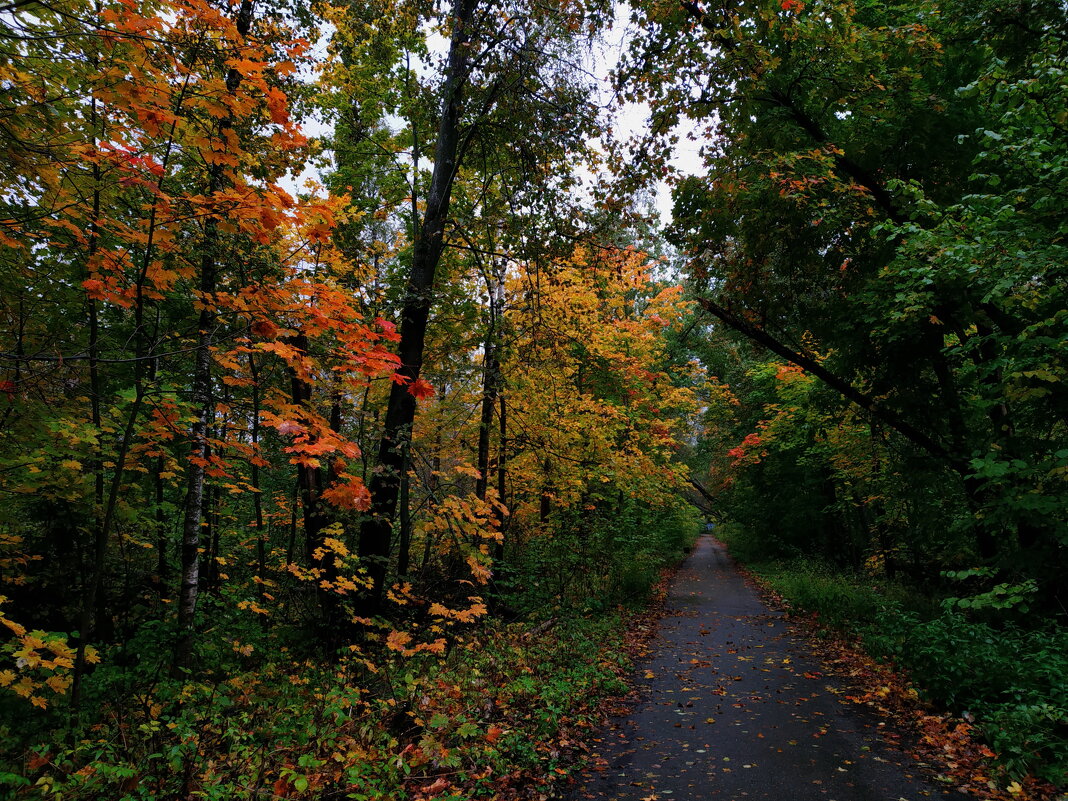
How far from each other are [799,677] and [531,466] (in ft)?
25.1

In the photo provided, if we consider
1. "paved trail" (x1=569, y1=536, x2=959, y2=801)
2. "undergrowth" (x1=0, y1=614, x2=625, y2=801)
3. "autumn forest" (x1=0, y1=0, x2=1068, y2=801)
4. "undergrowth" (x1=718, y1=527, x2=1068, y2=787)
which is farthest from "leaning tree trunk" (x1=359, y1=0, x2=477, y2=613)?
"undergrowth" (x1=718, y1=527, x2=1068, y2=787)

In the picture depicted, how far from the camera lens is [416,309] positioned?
6.34 m

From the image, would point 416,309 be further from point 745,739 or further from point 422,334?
point 745,739

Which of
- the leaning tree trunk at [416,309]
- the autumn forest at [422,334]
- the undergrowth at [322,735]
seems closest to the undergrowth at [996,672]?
the autumn forest at [422,334]

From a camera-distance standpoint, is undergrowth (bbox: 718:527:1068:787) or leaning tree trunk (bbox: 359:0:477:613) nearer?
undergrowth (bbox: 718:527:1068:787)

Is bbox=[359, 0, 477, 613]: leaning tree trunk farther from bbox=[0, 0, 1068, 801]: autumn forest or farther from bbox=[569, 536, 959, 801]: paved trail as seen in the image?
bbox=[569, 536, 959, 801]: paved trail

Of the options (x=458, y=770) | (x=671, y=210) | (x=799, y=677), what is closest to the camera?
→ (x=458, y=770)

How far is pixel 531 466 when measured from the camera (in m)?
13.9

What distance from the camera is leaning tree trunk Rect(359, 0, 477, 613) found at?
6.05 metres

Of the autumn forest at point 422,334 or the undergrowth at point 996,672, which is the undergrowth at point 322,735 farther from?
the undergrowth at point 996,672

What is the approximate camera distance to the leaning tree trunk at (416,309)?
605 cm

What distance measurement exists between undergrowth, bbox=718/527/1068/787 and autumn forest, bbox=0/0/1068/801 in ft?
0.13

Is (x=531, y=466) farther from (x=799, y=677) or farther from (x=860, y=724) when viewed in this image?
(x=860, y=724)

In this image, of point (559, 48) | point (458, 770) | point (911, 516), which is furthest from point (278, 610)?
point (911, 516)
